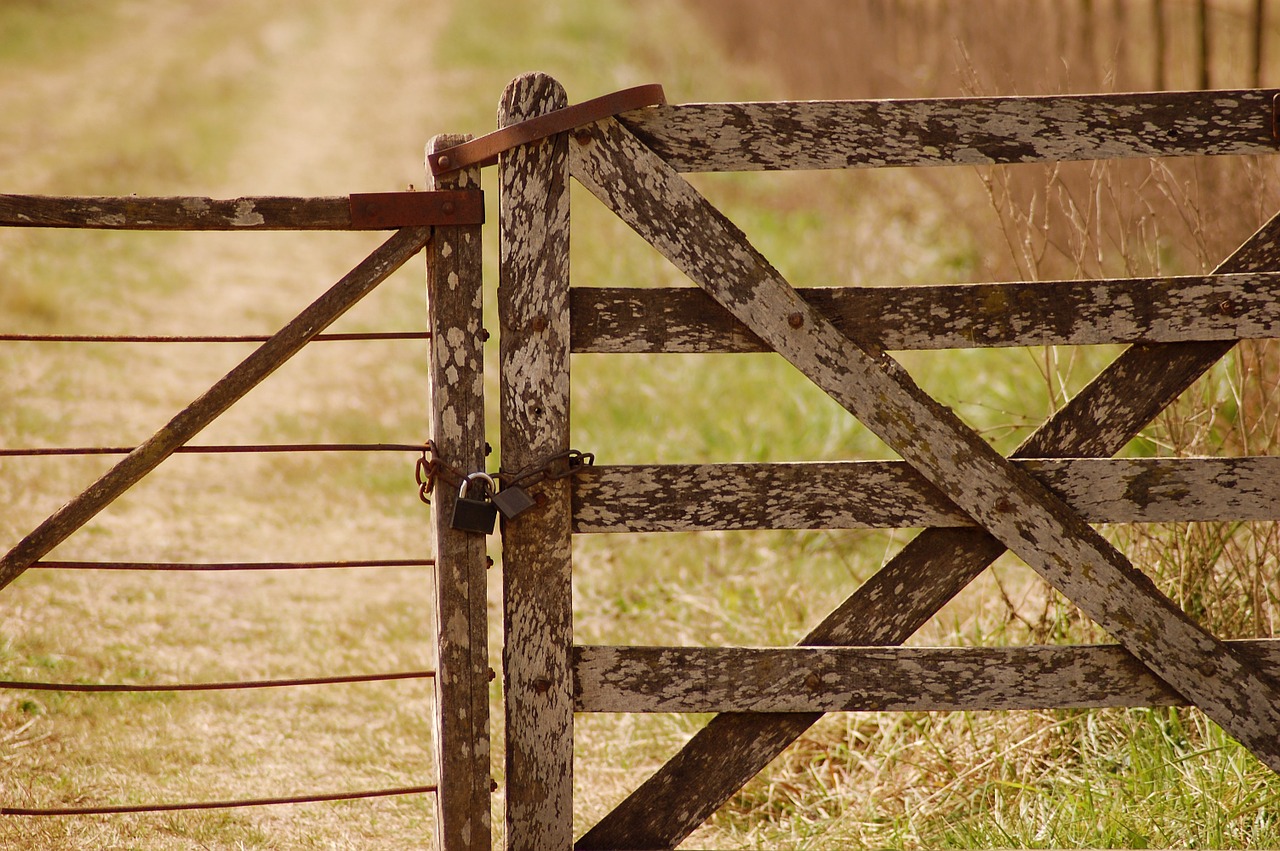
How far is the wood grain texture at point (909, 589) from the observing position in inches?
94.3

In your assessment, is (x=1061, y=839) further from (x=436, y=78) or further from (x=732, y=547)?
(x=436, y=78)

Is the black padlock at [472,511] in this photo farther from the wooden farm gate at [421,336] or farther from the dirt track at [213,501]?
the dirt track at [213,501]

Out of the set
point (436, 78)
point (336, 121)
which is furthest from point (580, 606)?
point (436, 78)

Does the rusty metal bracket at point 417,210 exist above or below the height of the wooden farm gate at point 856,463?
above

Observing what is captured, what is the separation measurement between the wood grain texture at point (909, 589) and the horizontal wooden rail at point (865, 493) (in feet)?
0.27

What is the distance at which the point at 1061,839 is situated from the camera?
2832 mm

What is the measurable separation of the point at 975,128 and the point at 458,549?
4.73 feet

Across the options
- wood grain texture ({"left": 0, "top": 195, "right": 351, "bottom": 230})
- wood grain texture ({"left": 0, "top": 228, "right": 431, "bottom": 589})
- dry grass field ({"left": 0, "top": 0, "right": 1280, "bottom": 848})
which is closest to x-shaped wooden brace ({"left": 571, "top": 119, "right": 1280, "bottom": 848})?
wood grain texture ({"left": 0, "top": 228, "right": 431, "bottom": 589})

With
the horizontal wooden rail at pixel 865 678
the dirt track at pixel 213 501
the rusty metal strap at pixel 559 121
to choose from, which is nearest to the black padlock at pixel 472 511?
the horizontal wooden rail at pixel 865 678

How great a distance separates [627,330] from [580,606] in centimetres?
266

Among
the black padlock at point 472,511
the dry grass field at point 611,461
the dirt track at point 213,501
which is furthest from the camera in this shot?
the dirt track at point 213,501

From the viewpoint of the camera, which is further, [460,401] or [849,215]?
[849,215]

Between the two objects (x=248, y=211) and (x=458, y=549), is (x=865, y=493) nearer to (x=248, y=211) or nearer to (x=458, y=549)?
(x=458, y=549)

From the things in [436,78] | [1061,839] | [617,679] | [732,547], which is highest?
[436,78]
